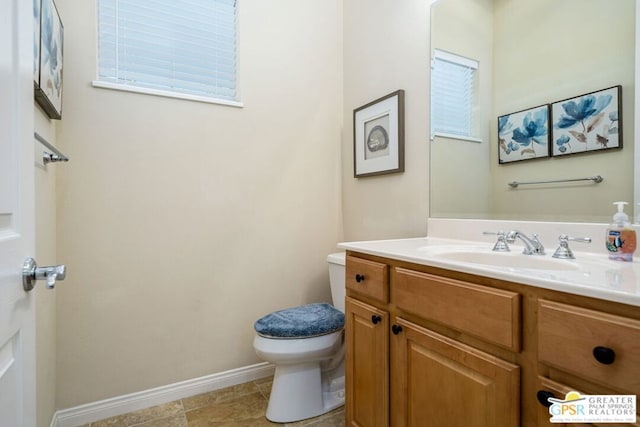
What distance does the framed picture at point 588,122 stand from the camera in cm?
104

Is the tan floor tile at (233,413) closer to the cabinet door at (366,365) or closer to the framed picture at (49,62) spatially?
the cabinet door at (366,365)

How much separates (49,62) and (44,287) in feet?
2.81

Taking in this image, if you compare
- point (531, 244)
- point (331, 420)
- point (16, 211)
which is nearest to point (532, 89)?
point (531, 244)

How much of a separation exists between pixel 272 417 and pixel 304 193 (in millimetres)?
1265

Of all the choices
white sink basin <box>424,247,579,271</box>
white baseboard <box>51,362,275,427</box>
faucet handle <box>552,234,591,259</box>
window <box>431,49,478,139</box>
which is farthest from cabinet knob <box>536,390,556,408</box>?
white baseboard <box>51,362,275,427</box>

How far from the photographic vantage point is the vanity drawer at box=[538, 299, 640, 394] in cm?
59

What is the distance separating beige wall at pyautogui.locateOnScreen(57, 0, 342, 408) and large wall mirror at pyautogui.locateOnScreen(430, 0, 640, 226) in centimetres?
86

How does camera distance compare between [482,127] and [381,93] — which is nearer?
[482,127]

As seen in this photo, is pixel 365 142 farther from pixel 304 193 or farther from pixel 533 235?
pixel 533 235

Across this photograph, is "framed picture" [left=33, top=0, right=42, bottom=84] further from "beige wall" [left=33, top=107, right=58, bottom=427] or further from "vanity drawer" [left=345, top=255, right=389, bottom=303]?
"vanity drawer" [left=345, top=255, right=389, bottom=303]

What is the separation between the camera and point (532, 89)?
1253mm

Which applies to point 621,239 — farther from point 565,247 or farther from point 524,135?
point 524,135

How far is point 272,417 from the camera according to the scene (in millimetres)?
1594

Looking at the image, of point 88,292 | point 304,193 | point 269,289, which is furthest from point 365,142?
point 88,292
